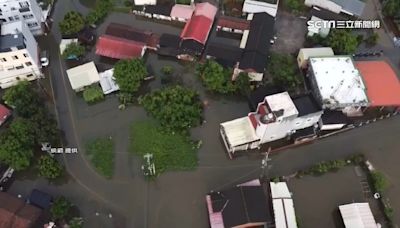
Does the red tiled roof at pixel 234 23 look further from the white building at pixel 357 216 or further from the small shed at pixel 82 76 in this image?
the white building at pixel 357 216

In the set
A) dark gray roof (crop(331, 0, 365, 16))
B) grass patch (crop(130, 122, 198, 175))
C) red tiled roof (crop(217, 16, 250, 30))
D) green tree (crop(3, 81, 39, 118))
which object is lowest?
green tree (crop(3, 81, 39, 118))

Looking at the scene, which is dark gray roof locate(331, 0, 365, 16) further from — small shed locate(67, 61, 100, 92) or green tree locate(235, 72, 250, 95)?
small shed locate(67, 61, 100, 92)

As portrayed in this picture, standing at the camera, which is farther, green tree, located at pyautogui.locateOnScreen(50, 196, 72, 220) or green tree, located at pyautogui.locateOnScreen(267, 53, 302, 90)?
green tree, located at pyautogui.locateOnScreen(267, 53, 302, 90)

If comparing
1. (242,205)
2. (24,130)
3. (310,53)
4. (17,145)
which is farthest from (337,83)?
(17,145)

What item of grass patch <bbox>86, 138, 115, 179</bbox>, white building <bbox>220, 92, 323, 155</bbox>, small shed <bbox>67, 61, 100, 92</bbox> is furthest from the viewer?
Answer: small shed <bbox>67, 61, 100, 92</bbox>

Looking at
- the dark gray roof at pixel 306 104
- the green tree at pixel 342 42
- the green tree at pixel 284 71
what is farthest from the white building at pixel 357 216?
the green tree at pixel 342 42

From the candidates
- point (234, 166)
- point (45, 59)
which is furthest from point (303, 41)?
point (45, 59)

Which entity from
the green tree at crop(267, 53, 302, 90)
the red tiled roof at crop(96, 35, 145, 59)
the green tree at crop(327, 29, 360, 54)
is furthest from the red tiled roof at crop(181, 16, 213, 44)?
the green tree at crop(327, 29, 360, 54)

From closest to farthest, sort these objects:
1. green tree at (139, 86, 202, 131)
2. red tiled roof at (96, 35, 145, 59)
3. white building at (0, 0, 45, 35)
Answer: green tree at (139, 86, 202, 131) → white building at (0, 0, 45, 35) → red tiled roof at (96, 35, 145, 59)
